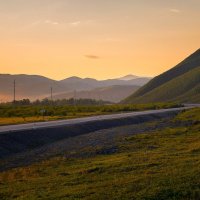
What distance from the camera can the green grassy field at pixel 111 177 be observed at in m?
29.3

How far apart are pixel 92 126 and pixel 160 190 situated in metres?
65.3

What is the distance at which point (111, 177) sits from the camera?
34719 millimetres

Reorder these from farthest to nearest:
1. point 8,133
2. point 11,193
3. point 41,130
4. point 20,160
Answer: point 41,130, point 8,133, point 20,160, point 11,193

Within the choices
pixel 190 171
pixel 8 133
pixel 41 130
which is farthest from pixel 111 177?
pixel 41 130

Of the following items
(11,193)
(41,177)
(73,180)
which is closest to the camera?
(11,193)

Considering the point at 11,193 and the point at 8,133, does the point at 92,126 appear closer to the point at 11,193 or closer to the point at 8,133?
the point at 8,133

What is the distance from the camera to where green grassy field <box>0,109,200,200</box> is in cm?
2927

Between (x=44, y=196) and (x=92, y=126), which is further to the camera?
(x=92, y=126)

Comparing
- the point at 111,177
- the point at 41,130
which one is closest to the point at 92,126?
the point at 41,130

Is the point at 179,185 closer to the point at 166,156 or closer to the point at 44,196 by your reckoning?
the point at 44,196

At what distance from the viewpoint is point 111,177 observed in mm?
34719

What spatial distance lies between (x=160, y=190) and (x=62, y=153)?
27.1m

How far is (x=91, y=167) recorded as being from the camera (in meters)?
39.6

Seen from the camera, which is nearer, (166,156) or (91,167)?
(91,167)
